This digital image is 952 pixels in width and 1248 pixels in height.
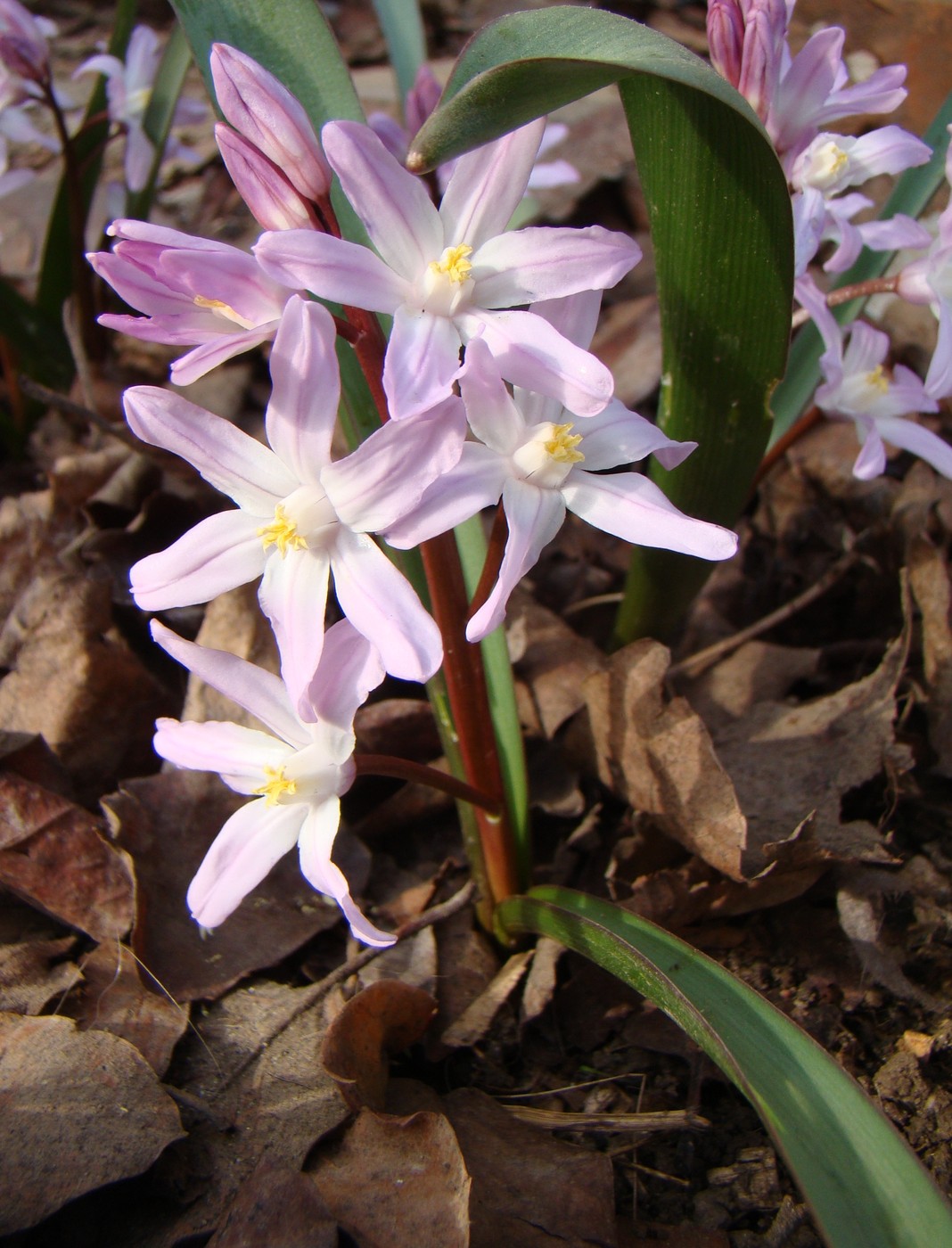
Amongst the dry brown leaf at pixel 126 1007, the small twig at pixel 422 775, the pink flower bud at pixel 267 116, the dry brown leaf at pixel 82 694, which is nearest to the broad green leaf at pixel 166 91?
the dry brown leaf at pixel 82 694

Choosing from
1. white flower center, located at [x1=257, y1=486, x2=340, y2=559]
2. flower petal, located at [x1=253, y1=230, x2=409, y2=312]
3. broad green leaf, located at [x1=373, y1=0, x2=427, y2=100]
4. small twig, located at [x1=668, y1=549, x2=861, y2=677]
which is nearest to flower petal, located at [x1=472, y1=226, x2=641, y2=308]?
flower petal, located at [x1=253, y1=230, x2=409, y2=312]

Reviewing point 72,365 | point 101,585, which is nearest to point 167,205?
point 72,365

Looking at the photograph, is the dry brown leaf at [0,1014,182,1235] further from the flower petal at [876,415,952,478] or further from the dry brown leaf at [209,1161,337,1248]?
the flower petal at [876,415,952,478]

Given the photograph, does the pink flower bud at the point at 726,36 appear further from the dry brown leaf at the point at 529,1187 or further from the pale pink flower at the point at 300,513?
the dry brown leaf at the point at 529,1187

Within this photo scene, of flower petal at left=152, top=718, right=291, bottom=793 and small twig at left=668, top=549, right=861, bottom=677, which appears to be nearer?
flower petal at left=152, top=718, right=291, bottom=793

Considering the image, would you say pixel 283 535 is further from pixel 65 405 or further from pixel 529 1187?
pixel 65 405

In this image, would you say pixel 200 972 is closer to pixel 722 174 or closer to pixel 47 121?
pixel 722 174
